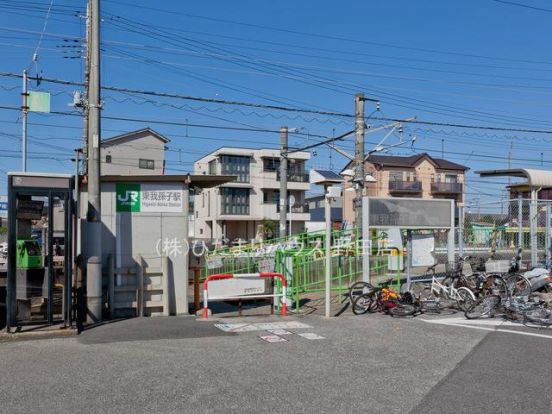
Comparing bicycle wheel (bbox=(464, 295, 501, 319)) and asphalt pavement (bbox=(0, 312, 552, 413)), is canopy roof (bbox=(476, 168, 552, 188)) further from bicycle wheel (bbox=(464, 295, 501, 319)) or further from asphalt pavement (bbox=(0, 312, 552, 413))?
asphalt pavement (bbox=(0, 312, 552, 413))

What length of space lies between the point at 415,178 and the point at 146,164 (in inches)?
1251

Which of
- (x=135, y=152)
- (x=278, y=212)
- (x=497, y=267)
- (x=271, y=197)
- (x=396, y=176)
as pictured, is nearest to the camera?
(x=497, y=267)

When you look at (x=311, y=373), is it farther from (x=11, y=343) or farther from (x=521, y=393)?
(x=11, y=343)

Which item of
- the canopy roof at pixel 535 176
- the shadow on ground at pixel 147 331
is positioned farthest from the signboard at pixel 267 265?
the canopy roof at pixel 535 176

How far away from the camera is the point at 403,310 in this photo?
1081 centimetres

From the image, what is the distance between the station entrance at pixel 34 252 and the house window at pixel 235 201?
44234mm

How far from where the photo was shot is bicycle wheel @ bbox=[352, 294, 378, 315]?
11.1 meters

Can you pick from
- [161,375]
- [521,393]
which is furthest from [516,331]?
[161,375]

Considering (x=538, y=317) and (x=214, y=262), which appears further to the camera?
(x=214, y=262)

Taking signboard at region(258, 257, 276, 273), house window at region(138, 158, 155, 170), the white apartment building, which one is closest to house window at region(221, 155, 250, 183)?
the white apartment building

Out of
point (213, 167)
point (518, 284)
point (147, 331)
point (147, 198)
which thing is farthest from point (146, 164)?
point (147, 331)

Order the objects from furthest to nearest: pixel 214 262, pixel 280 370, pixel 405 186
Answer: pixel 405 186 → pixel 214 262 → pixel 280 370

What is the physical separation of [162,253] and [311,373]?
547 cm

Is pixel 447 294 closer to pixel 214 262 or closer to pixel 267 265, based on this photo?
pixel 267 265
